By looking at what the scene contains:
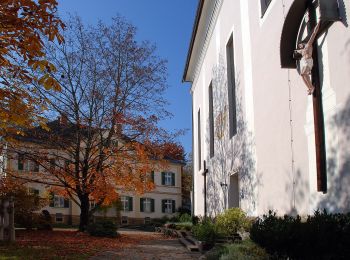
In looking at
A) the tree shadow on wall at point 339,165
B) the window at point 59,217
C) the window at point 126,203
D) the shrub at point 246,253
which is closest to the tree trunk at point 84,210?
the shrub at point 246,253

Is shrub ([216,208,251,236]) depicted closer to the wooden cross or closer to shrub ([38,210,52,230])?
the wooden cross

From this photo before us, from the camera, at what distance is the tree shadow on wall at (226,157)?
51.5 ft

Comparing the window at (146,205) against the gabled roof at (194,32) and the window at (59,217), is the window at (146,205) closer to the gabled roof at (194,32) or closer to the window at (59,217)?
the window at (59,217)

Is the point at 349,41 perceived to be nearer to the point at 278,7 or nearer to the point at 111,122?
the point at 278,7

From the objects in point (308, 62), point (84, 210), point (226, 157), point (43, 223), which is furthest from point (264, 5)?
point (43, 223)

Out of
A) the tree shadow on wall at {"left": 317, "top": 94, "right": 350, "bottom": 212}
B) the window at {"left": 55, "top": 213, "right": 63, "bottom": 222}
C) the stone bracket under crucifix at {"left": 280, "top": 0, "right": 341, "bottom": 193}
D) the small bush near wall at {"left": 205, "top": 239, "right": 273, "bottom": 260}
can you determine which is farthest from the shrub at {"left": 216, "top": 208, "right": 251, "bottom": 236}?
the window at {"left": 55, "top": 213, "right": 63, "bottom": 222}

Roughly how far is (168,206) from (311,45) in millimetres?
48782

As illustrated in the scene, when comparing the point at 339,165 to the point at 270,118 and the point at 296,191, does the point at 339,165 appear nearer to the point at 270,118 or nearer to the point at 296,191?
the point at 296,191

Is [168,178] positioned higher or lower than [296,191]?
higher

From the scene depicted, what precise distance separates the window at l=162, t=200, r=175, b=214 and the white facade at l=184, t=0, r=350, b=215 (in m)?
31.8

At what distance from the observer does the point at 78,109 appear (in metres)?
23.8

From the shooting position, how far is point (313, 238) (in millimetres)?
6992

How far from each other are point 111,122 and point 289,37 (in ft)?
47.7

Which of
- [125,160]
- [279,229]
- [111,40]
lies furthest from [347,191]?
[111,40]
